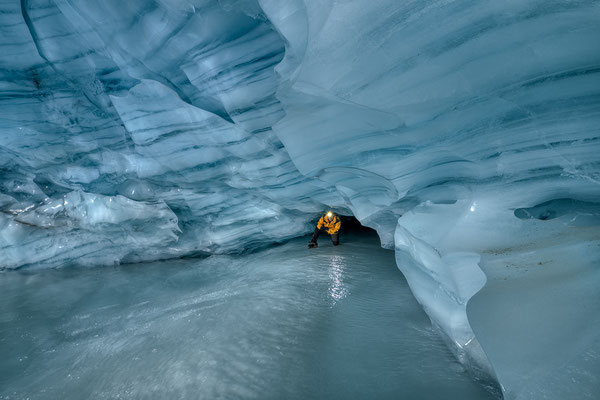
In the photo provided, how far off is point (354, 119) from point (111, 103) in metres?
3.34

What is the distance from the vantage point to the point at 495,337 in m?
1.53

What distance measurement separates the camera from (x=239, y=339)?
2.31 meters

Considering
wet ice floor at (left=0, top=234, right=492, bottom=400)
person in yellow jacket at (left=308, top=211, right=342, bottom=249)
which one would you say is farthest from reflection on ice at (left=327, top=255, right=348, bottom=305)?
person in yellow jacket at (left=308, top=211, right=342, bottom=249)

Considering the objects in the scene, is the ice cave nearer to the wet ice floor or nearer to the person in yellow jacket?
the wet ice floor

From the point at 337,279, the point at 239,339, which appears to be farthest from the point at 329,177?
the point at 239,339

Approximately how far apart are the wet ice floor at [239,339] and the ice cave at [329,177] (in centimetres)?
2

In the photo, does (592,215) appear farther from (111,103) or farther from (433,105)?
(111,103)

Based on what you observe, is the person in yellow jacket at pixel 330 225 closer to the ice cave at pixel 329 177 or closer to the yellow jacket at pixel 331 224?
the yellow jacket at pixel 331 224

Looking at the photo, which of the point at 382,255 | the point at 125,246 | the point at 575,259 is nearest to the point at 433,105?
the point at 575,259

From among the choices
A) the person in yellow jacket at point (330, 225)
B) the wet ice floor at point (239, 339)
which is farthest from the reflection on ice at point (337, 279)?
the person in yellow jacket at point (330, 225)

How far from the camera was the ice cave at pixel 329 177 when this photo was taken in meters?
1.51

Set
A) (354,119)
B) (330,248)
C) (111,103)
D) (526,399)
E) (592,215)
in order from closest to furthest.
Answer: (526,399)
(592,215)
(354,119)
(111,103)
(330,248)

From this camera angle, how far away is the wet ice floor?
180 cm

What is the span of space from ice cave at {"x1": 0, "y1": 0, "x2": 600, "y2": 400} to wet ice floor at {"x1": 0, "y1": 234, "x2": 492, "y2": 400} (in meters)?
0.02
